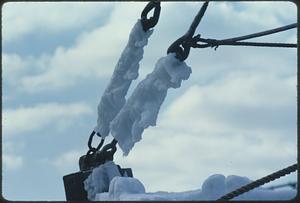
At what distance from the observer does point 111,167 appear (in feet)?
19.3

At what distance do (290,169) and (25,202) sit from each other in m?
1.60

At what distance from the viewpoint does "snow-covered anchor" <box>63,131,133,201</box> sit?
19.3 feet

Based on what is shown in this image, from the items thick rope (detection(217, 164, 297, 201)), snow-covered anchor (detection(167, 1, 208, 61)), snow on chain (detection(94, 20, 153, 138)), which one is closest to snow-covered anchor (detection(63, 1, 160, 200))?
snow on chain (detection(94, 20, 153, 138))

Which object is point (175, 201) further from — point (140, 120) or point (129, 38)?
point (129, 38)

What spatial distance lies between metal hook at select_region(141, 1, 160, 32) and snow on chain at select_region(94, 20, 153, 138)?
0.35 feet

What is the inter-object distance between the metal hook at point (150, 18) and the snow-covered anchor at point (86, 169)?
110 centimetres

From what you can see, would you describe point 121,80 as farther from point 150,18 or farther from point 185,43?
point 185,43

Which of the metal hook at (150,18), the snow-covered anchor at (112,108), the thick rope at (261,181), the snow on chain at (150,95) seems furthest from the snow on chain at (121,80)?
the thick rope at (261,181)

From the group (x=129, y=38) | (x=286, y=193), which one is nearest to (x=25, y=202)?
(x=286, y=193)

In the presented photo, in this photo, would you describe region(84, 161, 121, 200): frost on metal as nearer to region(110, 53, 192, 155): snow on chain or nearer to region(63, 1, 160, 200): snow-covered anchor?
region(63, 1, 160, 200): snow-covered anchor

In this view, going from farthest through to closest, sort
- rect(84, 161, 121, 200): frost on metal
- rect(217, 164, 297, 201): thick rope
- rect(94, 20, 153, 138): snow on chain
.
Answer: rect(94, 20, 153, 138): snow on chain
rect(84, 161, 121, 200): frost on metal
rect(217, 164, 297, 201): thick rope

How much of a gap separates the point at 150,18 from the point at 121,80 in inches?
25.7

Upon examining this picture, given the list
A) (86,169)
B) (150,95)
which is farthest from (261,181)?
(86,169)

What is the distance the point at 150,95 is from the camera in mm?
5289
